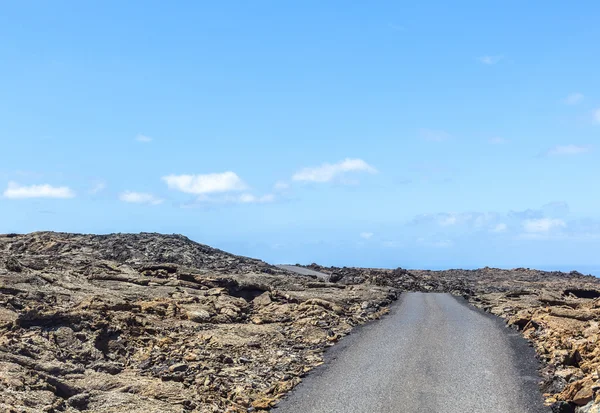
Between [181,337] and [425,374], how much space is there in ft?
34.4

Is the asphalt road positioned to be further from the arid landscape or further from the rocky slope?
the rocky slope

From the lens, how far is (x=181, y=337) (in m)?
22.8

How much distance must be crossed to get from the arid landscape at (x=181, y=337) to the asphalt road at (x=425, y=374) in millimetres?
737

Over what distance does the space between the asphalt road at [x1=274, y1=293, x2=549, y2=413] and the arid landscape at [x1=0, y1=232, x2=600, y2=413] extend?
0.74 meters

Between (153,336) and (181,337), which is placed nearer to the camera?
(153,336)

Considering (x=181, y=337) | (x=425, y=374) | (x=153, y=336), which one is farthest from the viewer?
(x=181, y=337)

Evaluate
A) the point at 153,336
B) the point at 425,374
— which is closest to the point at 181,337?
the point at 153,336

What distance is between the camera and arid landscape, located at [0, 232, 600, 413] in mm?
15383

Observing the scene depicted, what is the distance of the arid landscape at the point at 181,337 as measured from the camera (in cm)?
1538

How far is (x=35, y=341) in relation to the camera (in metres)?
18.0

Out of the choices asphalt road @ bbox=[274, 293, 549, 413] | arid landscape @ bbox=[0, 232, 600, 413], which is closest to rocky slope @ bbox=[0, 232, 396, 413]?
arid landscape @ bbox=[0, 232, 600, 413]

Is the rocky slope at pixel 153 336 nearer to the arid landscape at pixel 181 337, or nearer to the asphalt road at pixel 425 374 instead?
the arid landscape at pixel 181 337

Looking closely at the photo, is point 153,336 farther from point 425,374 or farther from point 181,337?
point 425,374

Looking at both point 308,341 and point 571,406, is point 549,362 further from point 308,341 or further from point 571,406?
point 308,341
